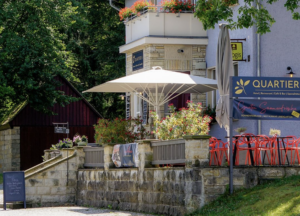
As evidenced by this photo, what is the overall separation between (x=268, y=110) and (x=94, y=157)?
7717 mm

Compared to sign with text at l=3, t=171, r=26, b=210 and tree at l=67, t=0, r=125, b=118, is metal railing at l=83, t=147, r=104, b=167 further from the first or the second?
tree at l=67, t=0, r=125, b=118

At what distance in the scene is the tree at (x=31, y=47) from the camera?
3089 cm

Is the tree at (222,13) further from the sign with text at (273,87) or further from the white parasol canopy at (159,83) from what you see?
the sign with text at (273,87)

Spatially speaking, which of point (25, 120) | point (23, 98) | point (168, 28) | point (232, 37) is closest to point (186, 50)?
point (168, 28)

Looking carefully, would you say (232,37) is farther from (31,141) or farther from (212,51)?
(31,141)

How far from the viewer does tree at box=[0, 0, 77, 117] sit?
1216 inches

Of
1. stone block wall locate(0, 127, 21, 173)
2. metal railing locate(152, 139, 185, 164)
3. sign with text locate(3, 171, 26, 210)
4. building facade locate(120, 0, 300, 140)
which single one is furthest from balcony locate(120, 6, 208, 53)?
stone block wall locate(0, 127, 21, 173)

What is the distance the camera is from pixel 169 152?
15539 mm

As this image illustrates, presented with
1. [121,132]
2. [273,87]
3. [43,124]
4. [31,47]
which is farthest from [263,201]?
[43,124]

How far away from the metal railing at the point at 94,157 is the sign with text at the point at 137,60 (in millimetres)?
Answer: 4330

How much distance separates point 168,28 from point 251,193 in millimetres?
10460

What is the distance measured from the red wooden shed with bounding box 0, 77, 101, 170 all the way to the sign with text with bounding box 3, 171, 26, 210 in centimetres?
1654

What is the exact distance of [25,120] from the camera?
37.6m

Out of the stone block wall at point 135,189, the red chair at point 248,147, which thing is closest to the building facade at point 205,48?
the stone block wall at point 135,189
